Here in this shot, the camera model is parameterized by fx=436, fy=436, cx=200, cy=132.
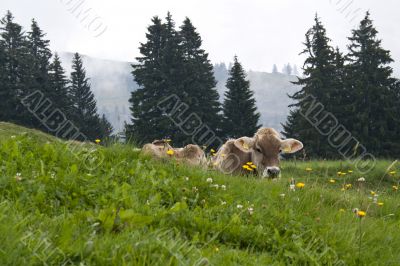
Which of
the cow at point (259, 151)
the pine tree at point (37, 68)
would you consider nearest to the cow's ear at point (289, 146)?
the cow at point (259, 151)

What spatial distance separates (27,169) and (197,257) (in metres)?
2.82

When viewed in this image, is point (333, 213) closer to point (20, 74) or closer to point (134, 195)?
point (134, 195)

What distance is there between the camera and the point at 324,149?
137 ft

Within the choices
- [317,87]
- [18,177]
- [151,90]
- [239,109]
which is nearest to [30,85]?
[151,90]

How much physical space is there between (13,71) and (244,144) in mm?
48455

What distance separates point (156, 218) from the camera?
15.3 ft

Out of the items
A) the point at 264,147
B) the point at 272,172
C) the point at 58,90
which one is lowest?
the point at 272,172

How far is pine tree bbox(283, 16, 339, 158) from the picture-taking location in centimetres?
4250

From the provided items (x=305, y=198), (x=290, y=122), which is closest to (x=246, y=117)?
(x=290, y=122)

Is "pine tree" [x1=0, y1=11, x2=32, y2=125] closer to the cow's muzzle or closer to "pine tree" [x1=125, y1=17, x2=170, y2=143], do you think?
"pine tree" [x1=125, y1=17, x2=170, y2=143]

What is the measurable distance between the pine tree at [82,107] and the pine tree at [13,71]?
20.6 feet

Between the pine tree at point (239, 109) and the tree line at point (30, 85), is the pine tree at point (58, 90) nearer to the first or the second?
the tree line at point (30, 85)

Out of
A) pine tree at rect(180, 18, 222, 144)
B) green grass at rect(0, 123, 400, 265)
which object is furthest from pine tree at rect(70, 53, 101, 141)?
green grass at rect(0, 123, 400, 265)

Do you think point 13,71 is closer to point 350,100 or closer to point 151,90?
point 151,90
